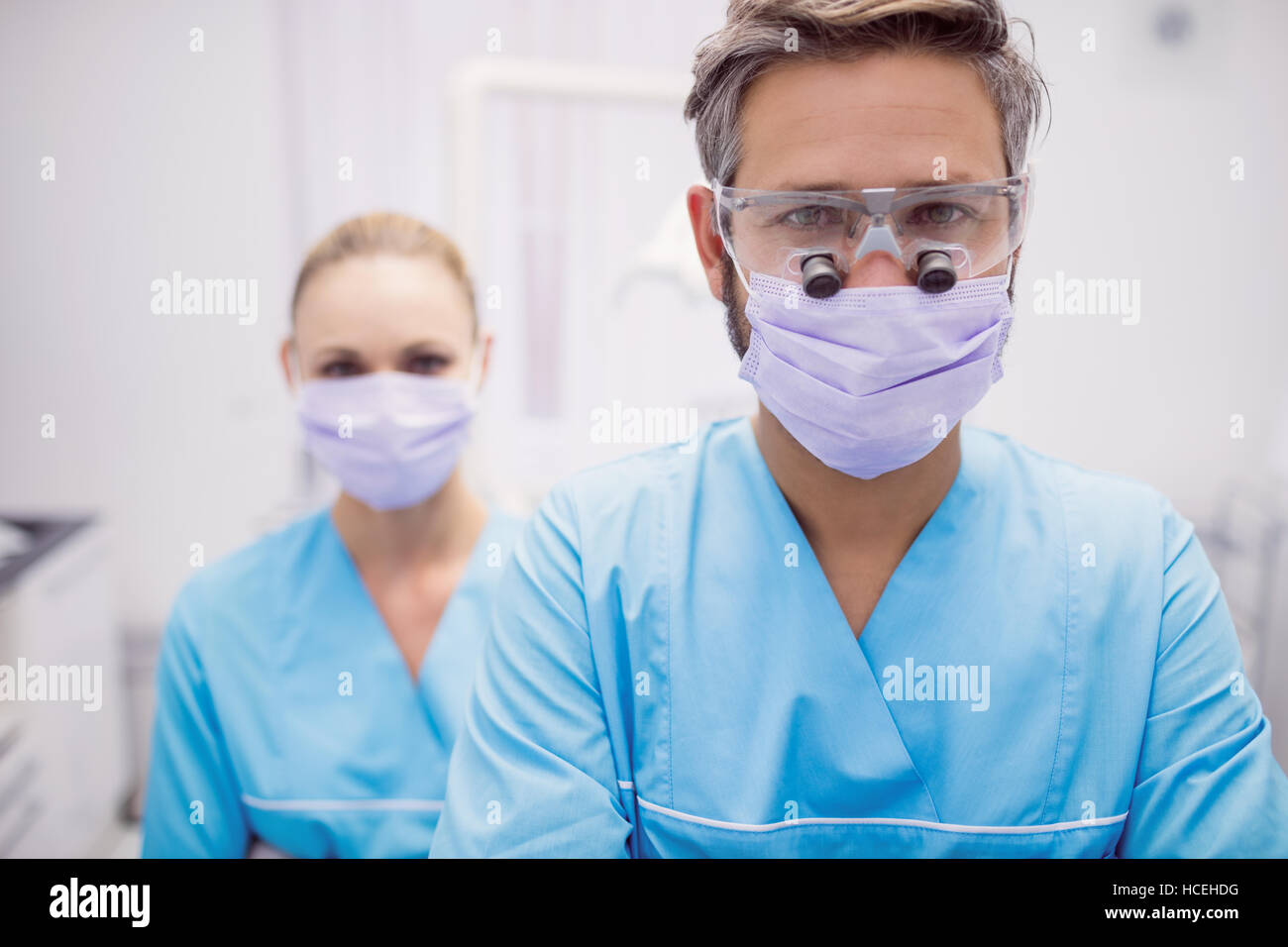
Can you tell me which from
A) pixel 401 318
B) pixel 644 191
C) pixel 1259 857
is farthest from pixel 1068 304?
pixel 401 318

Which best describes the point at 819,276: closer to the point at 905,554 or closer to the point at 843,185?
the point at 843,185

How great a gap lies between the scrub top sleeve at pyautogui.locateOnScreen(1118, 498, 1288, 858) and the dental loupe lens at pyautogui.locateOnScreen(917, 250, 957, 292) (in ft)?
1.31

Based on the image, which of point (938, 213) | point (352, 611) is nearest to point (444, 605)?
point (352, 611)

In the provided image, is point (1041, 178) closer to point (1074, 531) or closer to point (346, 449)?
point (1074, 531)

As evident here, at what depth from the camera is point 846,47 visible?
2.53ft

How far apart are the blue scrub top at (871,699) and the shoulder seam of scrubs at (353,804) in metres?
0.30

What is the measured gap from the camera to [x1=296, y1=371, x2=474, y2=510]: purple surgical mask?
1174 mm

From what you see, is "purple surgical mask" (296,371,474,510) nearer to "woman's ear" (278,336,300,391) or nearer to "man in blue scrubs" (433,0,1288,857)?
"woman's ear" (278,336,300,391)

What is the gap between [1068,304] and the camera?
1.65 meters

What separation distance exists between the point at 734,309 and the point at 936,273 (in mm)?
227

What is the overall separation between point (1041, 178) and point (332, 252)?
130 centimetres

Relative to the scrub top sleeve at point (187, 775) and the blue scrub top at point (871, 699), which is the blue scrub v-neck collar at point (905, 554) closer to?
the blue scrub top at point (871, 699)

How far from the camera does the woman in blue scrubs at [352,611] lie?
1.10m

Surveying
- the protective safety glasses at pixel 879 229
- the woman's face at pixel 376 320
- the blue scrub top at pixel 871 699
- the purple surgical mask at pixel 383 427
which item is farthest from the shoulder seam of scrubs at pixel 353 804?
the protective safety glasses at pixel 879 229
